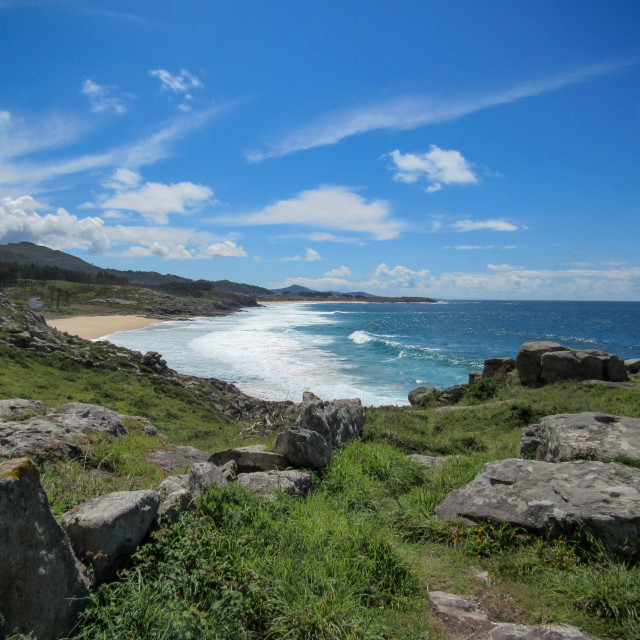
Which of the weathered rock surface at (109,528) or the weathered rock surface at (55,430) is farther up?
the weathered rock surface at (109,528)

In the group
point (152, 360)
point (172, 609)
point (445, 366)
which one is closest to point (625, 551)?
point (172, 609)

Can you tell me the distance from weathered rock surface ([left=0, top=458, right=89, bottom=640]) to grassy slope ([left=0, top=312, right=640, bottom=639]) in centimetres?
28

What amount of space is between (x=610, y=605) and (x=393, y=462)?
4.44 meters

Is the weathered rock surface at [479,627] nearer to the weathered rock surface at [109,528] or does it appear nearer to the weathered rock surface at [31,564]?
the weathered rock surface at [109,528]

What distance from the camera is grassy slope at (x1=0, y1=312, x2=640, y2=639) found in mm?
3584

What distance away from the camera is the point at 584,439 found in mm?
7418

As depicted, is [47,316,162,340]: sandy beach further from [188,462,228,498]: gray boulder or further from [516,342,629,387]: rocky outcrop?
[188,462,228,498]: gray boulder

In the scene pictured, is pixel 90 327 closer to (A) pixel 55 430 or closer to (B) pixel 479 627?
(A) pixel 55 430

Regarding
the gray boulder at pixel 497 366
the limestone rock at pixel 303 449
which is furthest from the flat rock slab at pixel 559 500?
the gray boulder at pixel 497 366

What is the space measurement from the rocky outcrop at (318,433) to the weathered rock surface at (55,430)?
13.3 ft

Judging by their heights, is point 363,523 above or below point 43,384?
above

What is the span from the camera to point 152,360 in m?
29.4

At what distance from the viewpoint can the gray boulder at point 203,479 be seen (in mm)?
5727

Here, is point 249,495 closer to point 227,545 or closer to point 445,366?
point 227,545
